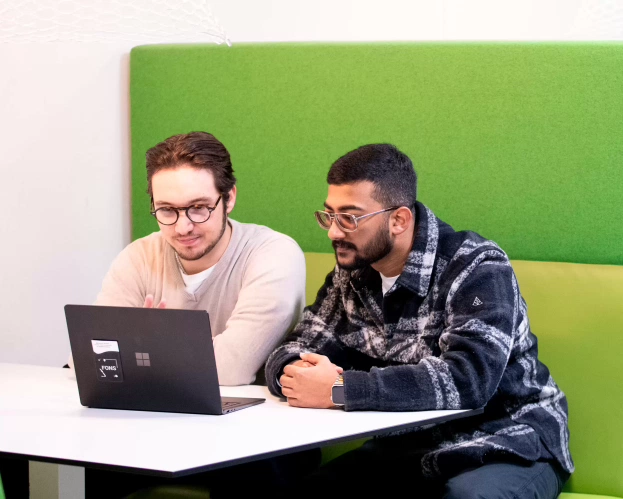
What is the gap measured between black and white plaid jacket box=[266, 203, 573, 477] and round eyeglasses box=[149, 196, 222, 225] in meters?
0.35

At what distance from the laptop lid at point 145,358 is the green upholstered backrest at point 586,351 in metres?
0.98

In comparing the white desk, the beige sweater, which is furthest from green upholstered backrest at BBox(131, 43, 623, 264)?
the white desk

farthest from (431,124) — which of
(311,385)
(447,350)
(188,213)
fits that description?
(311,385)

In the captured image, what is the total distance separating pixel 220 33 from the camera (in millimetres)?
1995

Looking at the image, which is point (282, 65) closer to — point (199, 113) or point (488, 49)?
point (199, 113)

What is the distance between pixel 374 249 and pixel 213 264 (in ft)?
1.64

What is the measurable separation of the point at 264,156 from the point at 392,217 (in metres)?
0.90

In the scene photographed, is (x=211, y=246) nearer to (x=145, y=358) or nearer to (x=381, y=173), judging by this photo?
(x=381, y=173)

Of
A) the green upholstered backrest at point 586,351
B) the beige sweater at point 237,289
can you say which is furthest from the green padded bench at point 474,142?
the beige sweater at point 237,289

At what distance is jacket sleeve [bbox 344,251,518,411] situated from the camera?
1.79m

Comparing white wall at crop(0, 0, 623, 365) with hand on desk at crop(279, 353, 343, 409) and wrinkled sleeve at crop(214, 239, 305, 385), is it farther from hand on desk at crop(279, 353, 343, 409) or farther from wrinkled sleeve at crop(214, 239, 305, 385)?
hand on desk at crop(279, 353, 343, 409)

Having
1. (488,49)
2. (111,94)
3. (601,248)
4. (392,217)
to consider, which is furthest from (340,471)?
(111,94)

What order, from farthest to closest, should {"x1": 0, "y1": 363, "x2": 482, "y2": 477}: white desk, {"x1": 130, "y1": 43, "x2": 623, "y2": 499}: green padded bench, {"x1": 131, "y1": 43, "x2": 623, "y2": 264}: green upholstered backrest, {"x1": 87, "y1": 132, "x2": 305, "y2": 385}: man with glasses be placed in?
{"x1": 131, "y1": 43, "x2": 623, "y2": 264}: green upholstered backrest, {"x1": 130, "y1": 43, "x2": 623, "y2": 499}: green padded bench, {"x1": 87, "y1": 132, "x2": 305, "y2": 385}: man with glasses, {"x1": 0, "y1": 363, "x2": 482, "y2": 477}: white desk

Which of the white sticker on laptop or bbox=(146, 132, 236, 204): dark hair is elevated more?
bbox=(146, 132, 236, 204): dark hair
